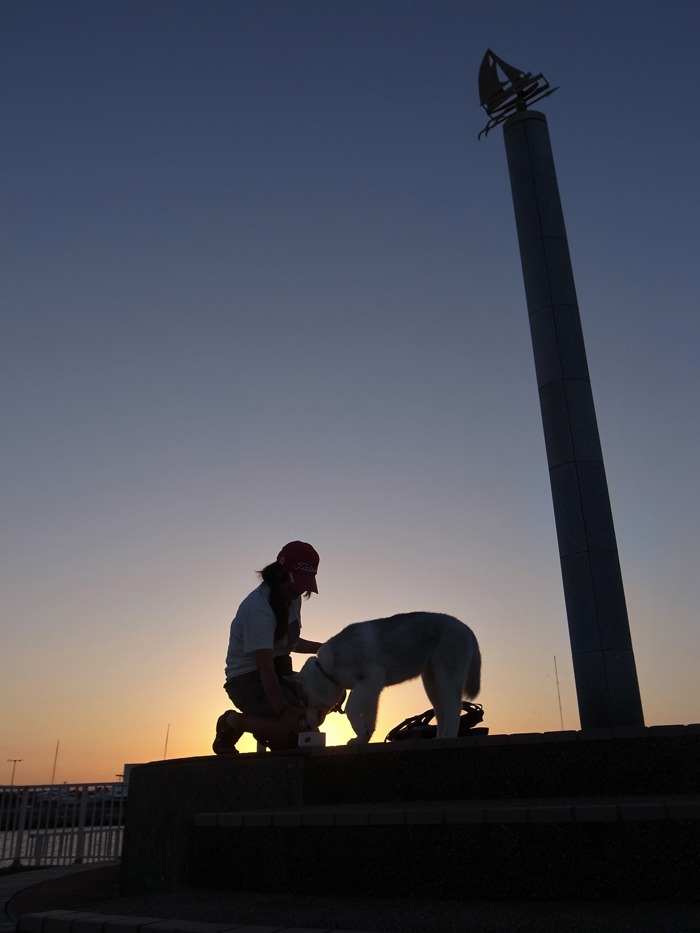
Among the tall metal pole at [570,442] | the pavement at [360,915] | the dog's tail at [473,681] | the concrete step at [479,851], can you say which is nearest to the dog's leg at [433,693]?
the dog's tail at [473,681]

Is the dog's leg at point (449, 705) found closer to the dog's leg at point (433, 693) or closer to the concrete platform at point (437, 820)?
the dog's leg at point (433, 693)

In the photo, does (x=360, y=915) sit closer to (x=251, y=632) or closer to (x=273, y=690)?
(x=273, y=690)

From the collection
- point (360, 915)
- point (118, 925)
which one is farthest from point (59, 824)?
point (360, 915)

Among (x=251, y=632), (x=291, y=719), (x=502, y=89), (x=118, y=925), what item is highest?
(x=502, y=89)

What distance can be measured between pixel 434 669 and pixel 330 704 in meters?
0.86

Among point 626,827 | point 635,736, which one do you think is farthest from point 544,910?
point 635,736

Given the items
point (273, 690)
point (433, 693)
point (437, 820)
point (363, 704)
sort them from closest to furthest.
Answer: point (437, 820)
point (273, 690)
point (363, 704)
point (433, 693)

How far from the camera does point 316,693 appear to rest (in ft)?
18.4

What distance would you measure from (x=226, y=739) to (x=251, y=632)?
83 centimetres

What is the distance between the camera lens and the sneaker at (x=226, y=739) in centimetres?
532

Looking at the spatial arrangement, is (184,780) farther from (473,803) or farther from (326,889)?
(473,803)

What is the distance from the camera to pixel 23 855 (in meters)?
9.87

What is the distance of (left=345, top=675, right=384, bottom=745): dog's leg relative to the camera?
545cm

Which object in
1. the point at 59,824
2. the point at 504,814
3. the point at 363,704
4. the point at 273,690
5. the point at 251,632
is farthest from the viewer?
the point at 59,824
